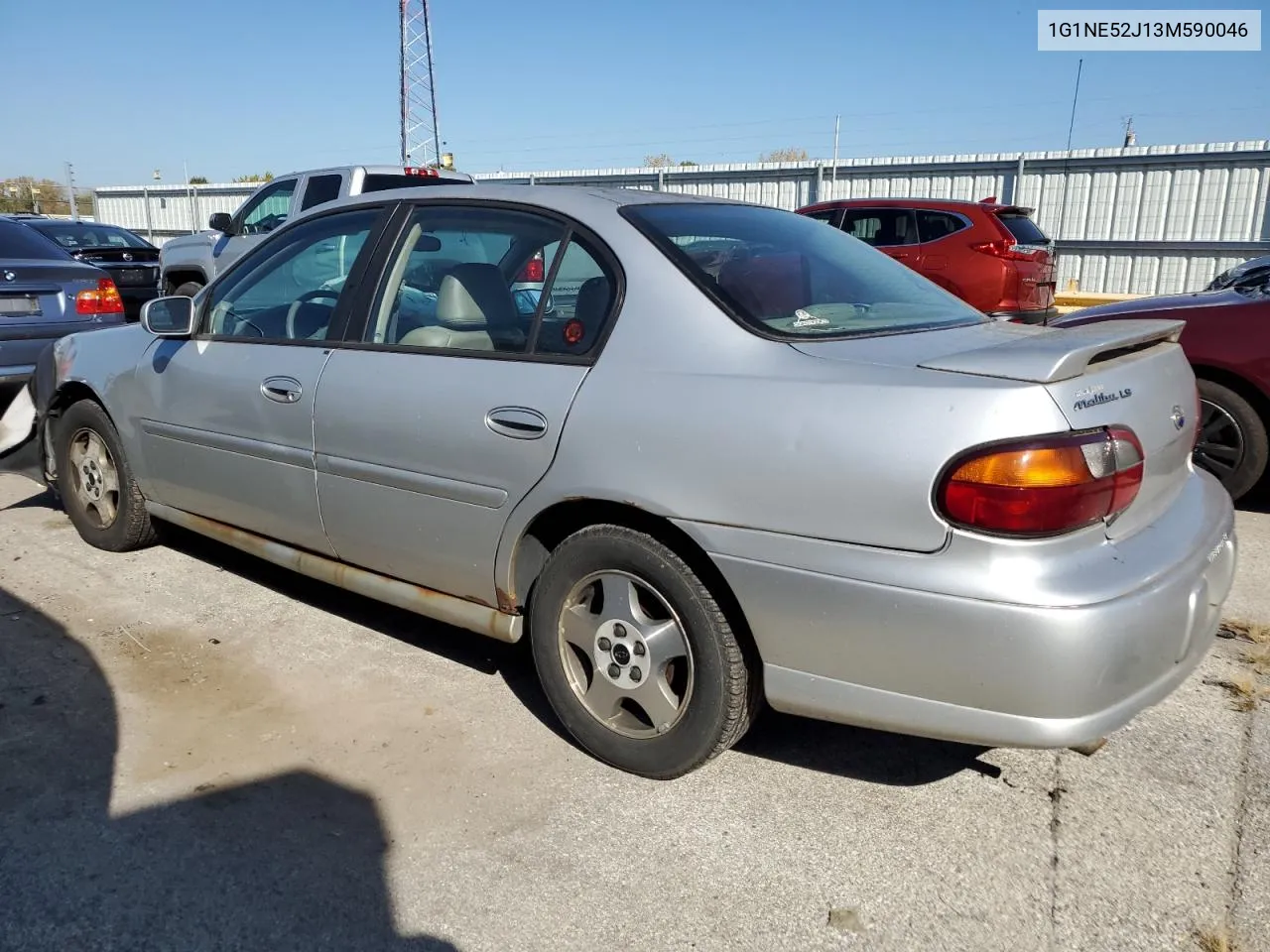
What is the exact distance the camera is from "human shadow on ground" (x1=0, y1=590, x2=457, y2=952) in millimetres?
2232

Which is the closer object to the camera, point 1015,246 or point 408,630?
point 408,630

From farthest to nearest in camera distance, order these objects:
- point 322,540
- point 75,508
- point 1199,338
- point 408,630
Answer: point 1199,338 → point 75,508 → point 408,630 → point 322,540

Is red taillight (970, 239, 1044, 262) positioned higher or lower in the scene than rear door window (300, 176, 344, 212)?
lower

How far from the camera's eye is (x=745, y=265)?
9.57 feet

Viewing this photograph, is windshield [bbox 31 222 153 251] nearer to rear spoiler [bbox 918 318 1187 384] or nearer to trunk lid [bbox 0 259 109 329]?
trunk lid [bbox 0 259 109 329]

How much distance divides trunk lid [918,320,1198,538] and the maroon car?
255 cm

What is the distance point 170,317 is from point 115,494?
3.43ft

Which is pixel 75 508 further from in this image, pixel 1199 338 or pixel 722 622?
pixel 1199 338

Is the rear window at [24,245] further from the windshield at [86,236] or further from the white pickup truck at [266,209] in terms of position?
the windshield at [86,236]

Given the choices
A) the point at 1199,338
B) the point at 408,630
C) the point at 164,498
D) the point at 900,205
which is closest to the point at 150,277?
the point at 900,205

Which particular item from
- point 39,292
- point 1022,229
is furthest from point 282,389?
point 1022,229

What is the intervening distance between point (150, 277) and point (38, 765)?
40.8ft

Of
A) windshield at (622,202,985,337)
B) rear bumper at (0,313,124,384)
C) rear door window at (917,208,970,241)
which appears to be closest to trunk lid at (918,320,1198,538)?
windshield at (622,202,985,337)

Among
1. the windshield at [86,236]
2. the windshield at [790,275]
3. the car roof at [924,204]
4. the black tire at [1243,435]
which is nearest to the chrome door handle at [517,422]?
the windshield at [790,275]
